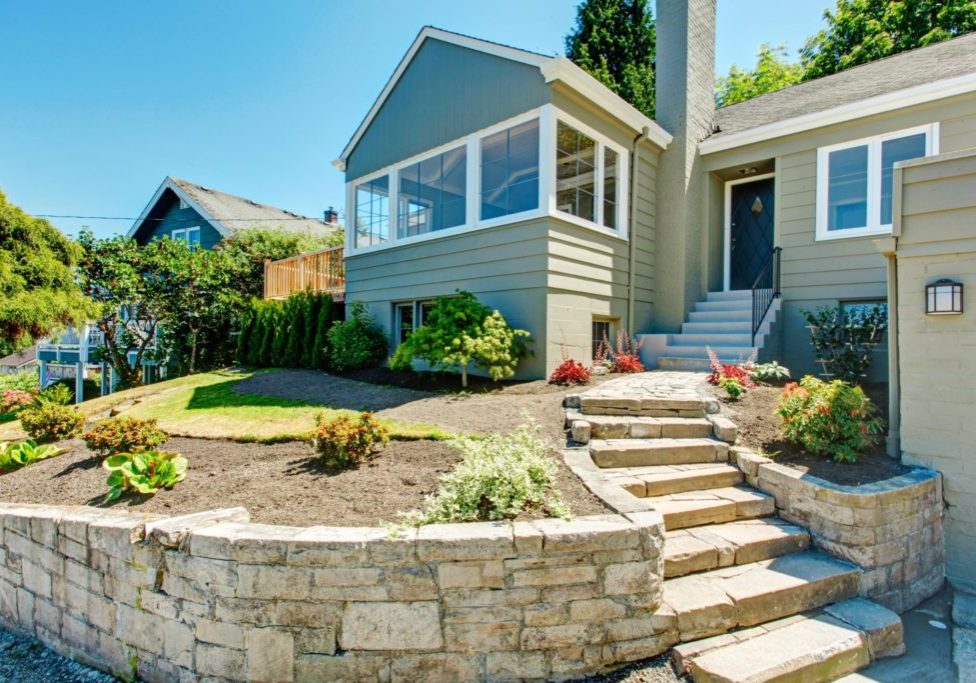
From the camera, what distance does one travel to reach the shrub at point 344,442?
3848mm

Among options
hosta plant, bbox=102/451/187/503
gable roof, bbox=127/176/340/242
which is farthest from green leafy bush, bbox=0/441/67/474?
gable roof, bbox=127/176/340/242

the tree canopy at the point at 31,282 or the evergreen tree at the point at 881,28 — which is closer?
the tree canopy at the point at 31,282

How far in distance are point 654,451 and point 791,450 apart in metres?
1.23

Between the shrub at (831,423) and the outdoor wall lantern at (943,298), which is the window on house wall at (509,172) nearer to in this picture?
the shrub at (831,423)

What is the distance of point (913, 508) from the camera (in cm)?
363

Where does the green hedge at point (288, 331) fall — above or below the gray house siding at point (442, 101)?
below

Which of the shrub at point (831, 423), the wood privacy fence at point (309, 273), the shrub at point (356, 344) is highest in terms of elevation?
the wood privacy fence at point (309, 273)

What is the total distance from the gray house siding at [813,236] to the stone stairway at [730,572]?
424 centimetres

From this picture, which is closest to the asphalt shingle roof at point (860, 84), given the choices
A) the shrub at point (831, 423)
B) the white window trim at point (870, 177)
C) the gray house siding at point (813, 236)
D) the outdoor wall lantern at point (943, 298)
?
the gray house siding at point (813, 236)

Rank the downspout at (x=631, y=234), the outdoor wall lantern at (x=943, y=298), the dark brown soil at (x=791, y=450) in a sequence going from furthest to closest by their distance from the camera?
the downspout at (x=631, y=234) → the outdoor wall lantern at (x=943, y=298) → the dark brown soil at (x=791, y=450)

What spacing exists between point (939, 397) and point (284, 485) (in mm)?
5316

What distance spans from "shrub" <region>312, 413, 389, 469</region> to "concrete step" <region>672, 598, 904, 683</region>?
2.55m

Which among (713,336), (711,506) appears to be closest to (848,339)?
(713,336)

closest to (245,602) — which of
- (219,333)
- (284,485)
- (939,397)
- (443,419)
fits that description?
(284,485)
